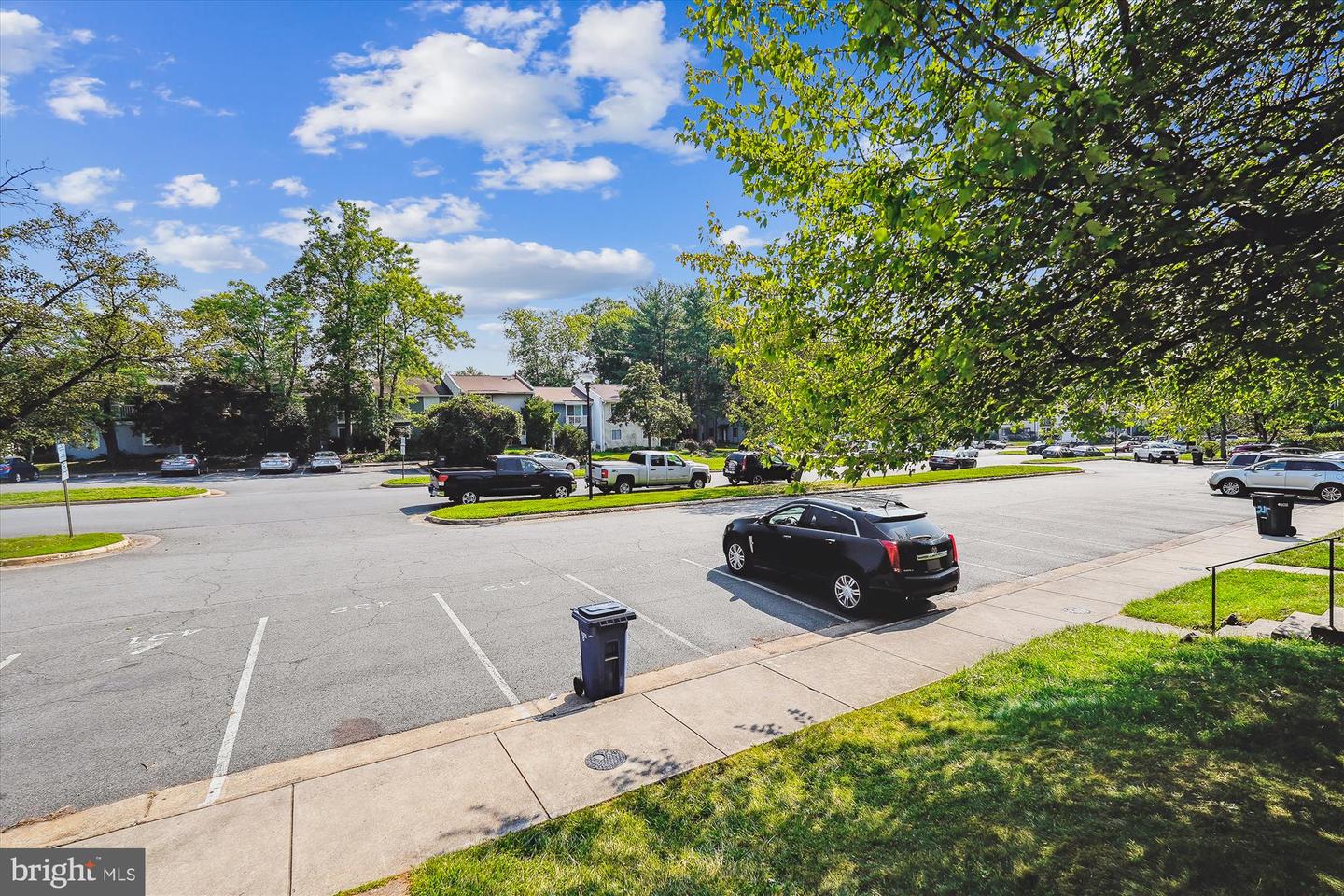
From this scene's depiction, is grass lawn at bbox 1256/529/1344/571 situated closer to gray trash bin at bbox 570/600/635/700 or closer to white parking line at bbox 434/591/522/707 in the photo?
gray trash bin at bbox 570/600/635/700

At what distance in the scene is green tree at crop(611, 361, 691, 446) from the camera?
52562 millimetres

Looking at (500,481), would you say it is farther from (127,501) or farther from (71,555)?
(127,501)

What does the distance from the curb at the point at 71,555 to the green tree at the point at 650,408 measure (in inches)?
1523

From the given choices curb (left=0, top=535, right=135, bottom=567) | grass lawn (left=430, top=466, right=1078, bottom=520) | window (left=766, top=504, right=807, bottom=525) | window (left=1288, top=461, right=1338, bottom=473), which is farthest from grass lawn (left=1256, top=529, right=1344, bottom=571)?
curb (left=0, top=535, right=135, bottom=567)

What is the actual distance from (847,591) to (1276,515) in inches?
560

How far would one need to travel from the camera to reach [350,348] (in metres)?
51.7

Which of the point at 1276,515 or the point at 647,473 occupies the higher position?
the point at 647,473

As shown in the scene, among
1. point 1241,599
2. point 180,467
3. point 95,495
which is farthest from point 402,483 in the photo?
point 1241,599

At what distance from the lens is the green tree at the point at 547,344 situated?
290ft

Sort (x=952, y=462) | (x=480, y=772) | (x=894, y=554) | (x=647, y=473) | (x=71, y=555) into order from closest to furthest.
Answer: (x=480, y=772) → (x=894, y=554) → (x=71, y=555) → (x=647, y=473) → (x=952, y=462)

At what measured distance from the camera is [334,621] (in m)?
9.55

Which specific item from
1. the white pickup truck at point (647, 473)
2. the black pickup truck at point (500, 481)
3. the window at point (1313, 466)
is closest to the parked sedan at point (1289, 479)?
the window at point (1313, 466)

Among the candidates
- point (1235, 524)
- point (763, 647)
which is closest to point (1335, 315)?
point (763, 647)

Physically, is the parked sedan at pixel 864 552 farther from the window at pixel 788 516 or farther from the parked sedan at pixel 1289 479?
the parked sedan at pixel 1289 479
